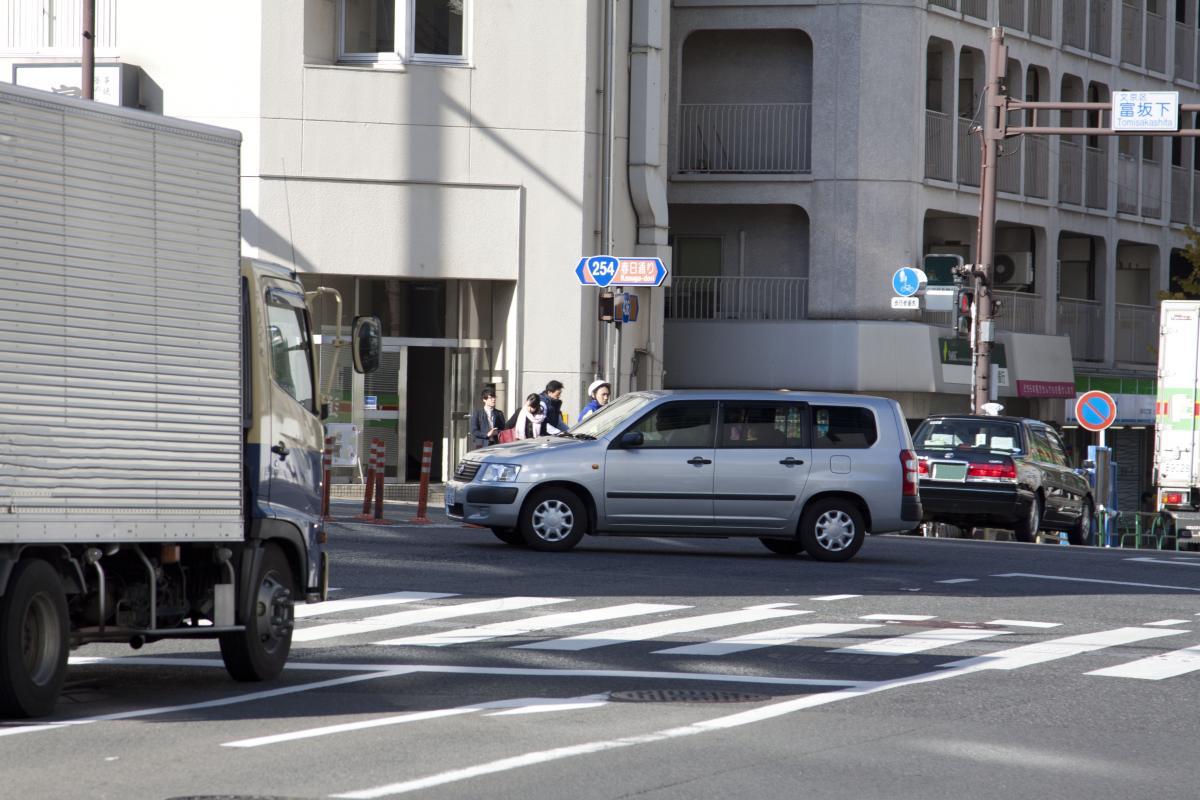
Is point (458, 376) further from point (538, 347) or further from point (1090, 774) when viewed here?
point (1090, 774)

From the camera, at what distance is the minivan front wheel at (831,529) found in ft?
66.3

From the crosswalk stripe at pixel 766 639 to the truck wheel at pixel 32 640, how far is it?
4441mm

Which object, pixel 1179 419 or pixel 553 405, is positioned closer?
pixel 553 405

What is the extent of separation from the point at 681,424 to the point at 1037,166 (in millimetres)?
26000

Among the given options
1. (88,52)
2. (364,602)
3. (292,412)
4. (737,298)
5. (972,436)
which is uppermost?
(88,52)

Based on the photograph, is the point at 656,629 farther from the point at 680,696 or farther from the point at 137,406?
the point at 137,406

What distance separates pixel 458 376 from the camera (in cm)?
3192

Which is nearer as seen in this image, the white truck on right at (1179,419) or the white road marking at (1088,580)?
the white road marking at (1088,580)

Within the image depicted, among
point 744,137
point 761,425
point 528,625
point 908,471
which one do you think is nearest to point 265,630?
point 528,625

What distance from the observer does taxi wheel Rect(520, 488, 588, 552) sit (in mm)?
19797

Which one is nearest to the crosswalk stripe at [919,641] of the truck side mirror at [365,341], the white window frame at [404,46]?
the truck side mirror at [365,341]

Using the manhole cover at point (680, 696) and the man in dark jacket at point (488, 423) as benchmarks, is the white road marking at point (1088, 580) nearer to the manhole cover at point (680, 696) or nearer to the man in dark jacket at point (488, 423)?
the man in dark jacket at point (488, 423)

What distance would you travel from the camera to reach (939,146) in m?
40.3

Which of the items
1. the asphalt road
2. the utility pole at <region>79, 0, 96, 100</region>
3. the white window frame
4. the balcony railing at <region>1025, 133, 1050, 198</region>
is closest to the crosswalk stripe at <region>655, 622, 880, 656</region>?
the asphalt road
